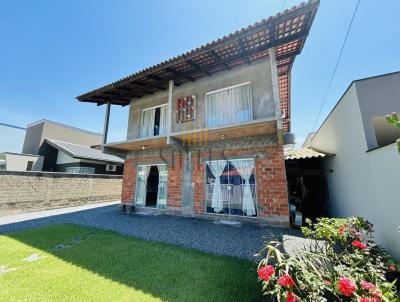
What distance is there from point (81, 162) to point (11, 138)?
1695 centimetres

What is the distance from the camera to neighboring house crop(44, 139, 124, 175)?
17125 mm

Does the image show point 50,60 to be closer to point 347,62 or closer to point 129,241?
point 129,241

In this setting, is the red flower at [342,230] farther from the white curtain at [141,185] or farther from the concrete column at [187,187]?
the white curtain at [141,185]

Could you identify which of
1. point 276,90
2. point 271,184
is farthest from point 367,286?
point 276,90

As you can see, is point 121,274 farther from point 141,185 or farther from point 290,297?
point 141,185

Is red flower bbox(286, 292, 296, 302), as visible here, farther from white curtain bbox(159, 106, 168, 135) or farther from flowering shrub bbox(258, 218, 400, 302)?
white curtain bbox(159, 106, 168, 135)

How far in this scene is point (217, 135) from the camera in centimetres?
776

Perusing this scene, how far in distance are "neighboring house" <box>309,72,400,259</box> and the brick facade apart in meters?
2.12

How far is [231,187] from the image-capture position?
7938 mm

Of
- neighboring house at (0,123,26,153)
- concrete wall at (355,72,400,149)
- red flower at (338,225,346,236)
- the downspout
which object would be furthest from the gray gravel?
neighboring house at (0,123,26,153)

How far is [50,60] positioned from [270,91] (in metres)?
13.1

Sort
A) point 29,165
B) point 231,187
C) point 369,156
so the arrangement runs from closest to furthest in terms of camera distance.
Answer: point 369,156, point 231,187, point 29,165

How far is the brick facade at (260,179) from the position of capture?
6918 millimetres

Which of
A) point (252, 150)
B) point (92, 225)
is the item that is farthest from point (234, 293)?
point (92, 225)
